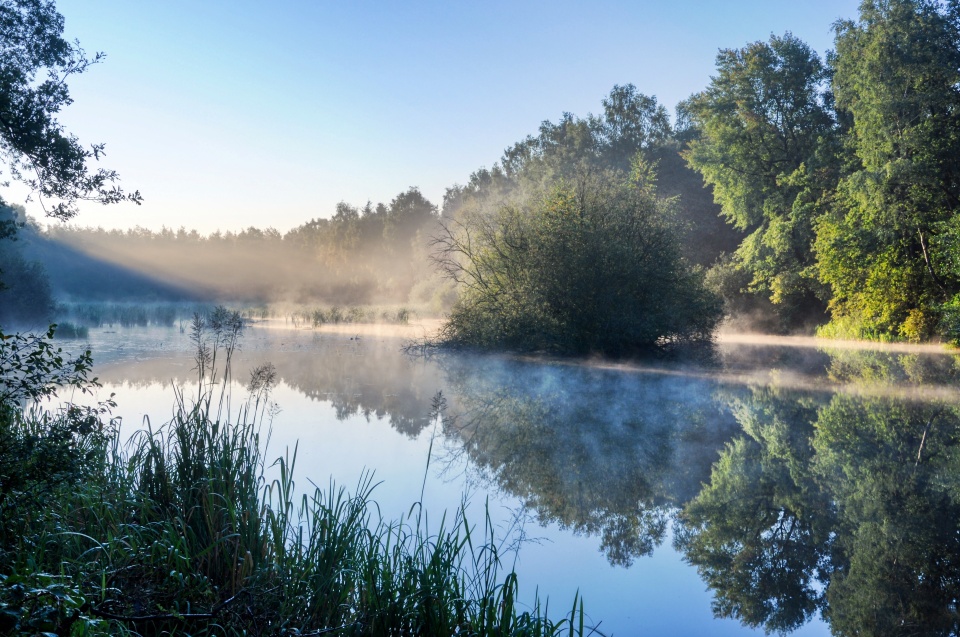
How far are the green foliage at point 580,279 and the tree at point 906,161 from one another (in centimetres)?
636

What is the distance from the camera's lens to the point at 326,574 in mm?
3354

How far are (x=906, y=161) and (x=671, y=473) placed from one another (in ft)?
55.7

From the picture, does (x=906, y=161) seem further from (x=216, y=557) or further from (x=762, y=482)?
(x=216, y=557)

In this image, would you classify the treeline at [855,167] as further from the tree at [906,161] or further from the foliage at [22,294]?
the foliage at [22,294]

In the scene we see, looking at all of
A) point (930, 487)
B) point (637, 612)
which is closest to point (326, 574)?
point (637, 612)

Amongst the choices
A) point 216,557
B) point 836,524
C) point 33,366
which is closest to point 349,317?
point 836,524

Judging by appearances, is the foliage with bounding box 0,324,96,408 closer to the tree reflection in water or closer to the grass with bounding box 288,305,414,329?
the tree reflection in water

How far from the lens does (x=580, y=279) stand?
16.1 m

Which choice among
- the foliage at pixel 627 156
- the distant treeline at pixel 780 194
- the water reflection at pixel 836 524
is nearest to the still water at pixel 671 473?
the water reflection at pixel 836 524

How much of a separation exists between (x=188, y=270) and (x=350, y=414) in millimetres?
46456

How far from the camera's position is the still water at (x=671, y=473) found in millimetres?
4148

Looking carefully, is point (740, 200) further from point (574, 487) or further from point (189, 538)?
point (189, 538)

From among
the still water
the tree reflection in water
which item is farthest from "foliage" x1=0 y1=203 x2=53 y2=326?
the tree reflection in water

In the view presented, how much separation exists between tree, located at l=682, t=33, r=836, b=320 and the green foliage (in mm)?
10691
